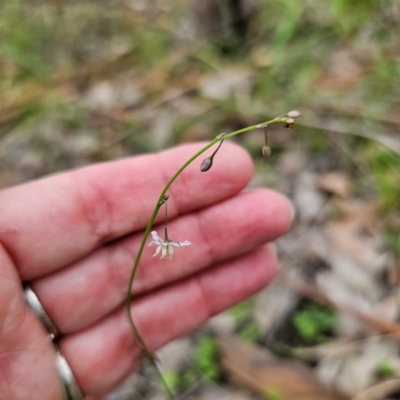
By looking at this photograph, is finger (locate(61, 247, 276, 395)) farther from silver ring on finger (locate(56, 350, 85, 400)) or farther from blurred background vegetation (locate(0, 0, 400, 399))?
blurred background vegetation (locate(0, 0, 400, 399))

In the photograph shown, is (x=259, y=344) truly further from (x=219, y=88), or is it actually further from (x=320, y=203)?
(x=219, y=88)

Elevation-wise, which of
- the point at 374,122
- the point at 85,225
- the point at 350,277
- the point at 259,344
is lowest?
the point at 259,344

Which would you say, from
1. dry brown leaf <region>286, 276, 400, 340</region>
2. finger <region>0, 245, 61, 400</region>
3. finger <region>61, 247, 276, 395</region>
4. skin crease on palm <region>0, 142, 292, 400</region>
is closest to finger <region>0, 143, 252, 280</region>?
skin crease on palm <region>0, 142, 292, 400</region>

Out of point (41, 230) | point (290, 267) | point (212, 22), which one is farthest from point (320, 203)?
point (212, 22)

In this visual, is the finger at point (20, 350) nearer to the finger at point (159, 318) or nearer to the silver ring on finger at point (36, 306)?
the silver ring on finger at point (36, 306)

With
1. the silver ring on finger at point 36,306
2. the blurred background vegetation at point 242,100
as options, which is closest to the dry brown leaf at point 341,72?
the blurred background vegetation at point 242,100

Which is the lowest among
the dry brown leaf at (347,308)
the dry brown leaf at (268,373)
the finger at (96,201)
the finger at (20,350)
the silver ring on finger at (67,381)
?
the dry brown leaf at (268,373)

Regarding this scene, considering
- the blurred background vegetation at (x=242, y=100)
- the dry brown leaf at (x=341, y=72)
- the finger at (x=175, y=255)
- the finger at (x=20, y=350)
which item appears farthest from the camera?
the dry brown leaf at (x=341, y=72)
